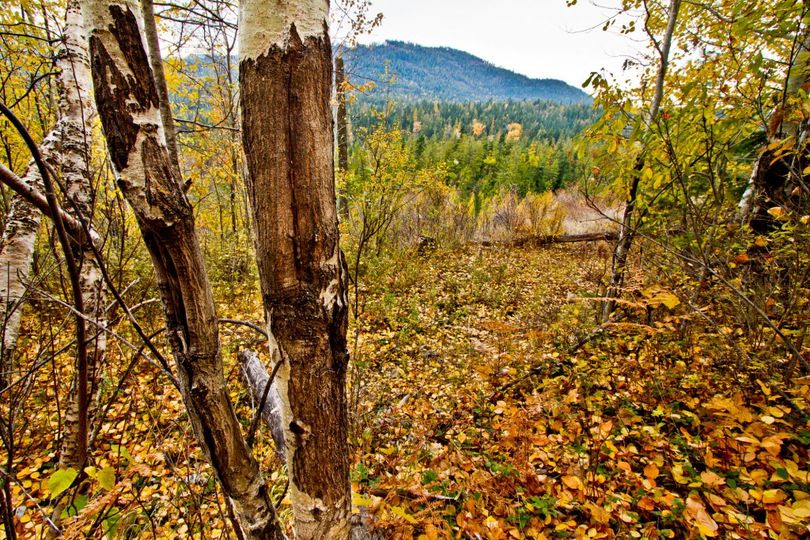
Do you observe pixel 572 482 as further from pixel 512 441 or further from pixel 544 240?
pixel 544 240

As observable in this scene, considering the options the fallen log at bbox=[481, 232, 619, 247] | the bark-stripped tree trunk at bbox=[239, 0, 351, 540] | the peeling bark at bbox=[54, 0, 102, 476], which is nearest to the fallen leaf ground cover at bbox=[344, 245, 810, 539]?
the bark-stripped tree trunk at bbox=[239, 0, 351, 540]

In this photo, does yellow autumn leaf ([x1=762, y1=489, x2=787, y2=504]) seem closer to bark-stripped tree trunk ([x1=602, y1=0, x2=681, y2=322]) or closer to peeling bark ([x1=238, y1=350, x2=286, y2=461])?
bark-stripped tree trunk ([x1=602, y1=0, x2=681, y2=322])

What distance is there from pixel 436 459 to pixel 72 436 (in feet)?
8.12

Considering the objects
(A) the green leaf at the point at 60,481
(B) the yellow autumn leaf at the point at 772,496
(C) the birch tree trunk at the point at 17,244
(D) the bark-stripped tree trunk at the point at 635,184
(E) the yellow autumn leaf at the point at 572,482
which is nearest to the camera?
(A) the green leaf at the point at 60,481

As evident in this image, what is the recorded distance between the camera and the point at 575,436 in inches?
113

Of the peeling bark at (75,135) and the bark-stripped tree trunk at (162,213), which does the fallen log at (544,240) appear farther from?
the bark-stripped tree trunk at (162,213)

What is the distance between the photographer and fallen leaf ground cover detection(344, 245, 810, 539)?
2.00m

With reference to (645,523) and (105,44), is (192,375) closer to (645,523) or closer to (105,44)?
(105,44)

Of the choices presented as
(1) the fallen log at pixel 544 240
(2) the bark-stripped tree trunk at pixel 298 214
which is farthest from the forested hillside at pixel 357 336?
(1) the fallen log at pixel 544 240

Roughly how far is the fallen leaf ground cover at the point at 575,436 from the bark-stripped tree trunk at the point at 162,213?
34.2 inches

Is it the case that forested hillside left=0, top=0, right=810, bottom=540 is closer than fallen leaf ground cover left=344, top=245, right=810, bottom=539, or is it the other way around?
forested hillside left=0, top=0, right=810, bottom=540

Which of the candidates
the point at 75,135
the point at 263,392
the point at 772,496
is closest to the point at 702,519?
the point at 772,496

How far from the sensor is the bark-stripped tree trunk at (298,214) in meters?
0.77

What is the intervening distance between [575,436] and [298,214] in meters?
3.11
